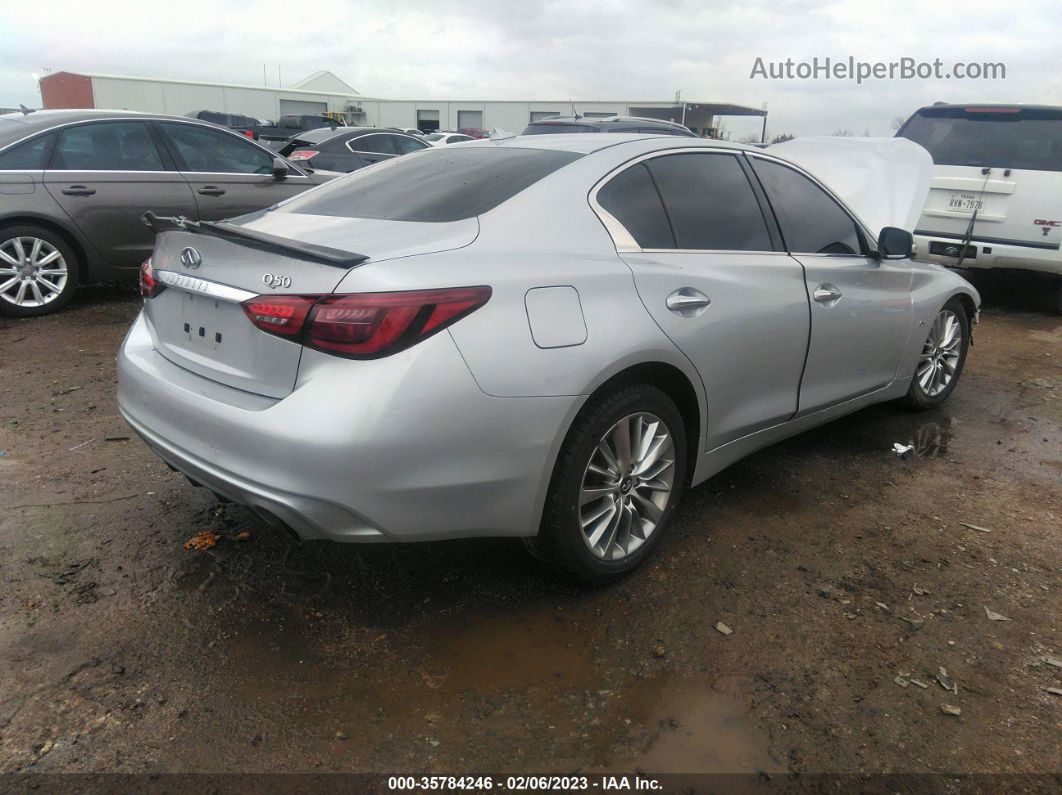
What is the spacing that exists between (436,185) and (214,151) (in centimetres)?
471

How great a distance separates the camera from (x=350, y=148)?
11.7 meters

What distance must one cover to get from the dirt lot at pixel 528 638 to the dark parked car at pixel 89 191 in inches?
105

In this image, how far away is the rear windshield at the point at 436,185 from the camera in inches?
107

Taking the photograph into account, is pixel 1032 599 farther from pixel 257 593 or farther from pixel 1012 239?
pixel 1012 239

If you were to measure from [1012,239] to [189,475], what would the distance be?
747 centimetres

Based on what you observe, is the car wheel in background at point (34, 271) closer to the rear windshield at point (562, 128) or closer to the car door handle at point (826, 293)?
the rear windshield at point (562, 128)

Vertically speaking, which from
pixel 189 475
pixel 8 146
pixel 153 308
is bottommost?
pixel 189 475

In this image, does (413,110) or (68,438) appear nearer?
(68,438)

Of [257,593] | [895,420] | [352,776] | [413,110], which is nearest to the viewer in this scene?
[352,776]

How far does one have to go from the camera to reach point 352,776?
1997 millimetres

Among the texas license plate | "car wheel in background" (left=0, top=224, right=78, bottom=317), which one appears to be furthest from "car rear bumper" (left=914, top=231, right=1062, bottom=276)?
"car wheel in background" (left=0, top=224, right=78, bottom=317)

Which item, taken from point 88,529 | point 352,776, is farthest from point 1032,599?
point 88,529

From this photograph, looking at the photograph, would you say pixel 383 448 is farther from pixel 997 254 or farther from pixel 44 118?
pixel 997 254

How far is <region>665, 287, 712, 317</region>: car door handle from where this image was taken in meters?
2.77
